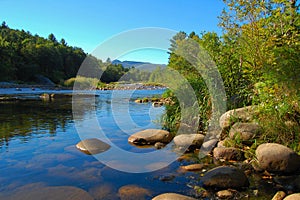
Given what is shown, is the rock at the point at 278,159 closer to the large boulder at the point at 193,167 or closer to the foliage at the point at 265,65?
the foliage at the point at 265,65

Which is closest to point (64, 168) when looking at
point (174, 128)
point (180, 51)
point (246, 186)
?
point (246, 186)

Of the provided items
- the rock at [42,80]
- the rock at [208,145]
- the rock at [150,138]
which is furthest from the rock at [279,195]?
the rock at [42,80]

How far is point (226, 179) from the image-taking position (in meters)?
4.82

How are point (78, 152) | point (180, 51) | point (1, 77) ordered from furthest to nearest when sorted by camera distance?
point (1, 77)
point (180, 51)
point (78, 152)

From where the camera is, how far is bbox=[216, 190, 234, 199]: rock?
442 centimetres

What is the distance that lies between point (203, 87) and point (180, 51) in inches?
175

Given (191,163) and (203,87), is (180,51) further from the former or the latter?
(191,163)

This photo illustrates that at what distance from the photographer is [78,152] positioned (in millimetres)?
7223

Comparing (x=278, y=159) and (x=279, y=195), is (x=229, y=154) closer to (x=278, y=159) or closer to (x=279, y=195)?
(x=278, y=159)

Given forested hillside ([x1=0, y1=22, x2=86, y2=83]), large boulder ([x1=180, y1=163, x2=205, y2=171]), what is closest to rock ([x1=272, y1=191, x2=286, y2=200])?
large boulder ([x1=180, y1=163, x2=205, y2=171])

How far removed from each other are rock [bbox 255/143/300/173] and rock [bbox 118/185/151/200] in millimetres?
2527

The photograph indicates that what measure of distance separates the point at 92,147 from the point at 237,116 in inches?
164

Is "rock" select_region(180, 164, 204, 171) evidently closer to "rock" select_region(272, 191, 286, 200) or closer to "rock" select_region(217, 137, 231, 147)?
"rock" select_region(217, 137, 231, 147)

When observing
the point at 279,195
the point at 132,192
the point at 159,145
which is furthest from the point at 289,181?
the point at 159,145
